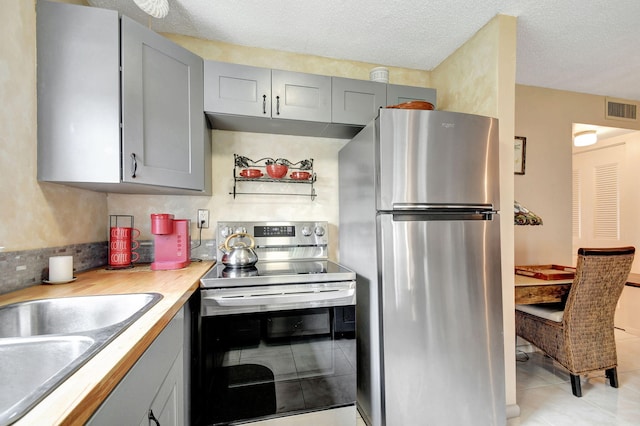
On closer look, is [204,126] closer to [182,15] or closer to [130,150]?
[130,150]

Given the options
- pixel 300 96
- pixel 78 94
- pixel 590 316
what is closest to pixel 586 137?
pixel 590 316

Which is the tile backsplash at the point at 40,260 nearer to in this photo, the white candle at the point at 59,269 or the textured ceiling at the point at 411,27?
the white candle at the point at 59,269

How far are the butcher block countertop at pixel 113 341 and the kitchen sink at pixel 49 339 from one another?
2cm

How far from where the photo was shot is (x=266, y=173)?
2.08m

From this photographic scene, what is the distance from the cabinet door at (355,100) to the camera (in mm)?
1880

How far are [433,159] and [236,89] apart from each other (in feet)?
4.24

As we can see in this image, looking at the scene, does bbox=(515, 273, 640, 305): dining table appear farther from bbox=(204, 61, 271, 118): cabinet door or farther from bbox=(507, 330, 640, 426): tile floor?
bbox=(204, 61, 271, 118): cabinet door

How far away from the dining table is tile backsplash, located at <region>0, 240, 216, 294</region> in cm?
257

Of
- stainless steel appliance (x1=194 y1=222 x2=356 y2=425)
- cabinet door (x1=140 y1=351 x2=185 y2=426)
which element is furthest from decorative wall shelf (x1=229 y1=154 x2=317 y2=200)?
cabinet door (x1=140 y1=351 x2=185 y2=426)

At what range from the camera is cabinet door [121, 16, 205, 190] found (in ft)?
4.37

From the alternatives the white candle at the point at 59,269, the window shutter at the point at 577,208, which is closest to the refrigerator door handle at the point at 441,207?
the white candle at the point at 59,269

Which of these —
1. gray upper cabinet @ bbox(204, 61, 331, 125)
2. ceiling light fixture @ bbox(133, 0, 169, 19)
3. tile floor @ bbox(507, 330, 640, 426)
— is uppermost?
ceiling light fixture @ bbox(133, 0, 169, 19)

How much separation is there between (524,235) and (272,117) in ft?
8.30

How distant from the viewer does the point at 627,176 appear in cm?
346
